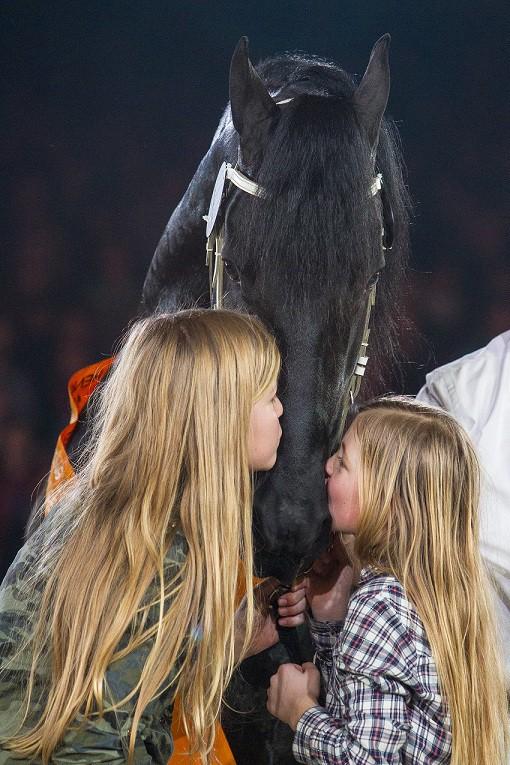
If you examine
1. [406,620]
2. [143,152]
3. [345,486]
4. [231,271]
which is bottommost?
[406,620]

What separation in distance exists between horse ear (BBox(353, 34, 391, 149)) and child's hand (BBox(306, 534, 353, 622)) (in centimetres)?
69

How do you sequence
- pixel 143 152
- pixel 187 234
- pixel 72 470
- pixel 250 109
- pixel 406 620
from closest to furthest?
pixel 406 620
pixel 250 109
pixel 72 470
pixel 187 234
pixel 143 152

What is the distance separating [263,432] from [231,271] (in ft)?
1.07

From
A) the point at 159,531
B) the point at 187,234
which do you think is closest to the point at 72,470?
the point at 159,531

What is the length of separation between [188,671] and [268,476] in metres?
0.30

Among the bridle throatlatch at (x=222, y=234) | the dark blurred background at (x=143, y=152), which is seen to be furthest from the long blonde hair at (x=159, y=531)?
the dark blurred background at (x=143, y=152)

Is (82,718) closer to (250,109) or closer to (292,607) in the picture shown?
(292,607)

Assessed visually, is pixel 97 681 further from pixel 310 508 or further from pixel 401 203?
pixel 401 203

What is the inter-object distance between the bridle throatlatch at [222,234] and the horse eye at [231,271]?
14 millimetres

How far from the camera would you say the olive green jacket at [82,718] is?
3.30ft

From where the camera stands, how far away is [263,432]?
1.17 m

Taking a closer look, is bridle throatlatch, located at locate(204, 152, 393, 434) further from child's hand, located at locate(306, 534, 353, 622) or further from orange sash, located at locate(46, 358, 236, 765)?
orange sash, located at locate(46, 358, 236, 765)

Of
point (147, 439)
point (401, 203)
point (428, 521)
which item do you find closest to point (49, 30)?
point (401, 203)

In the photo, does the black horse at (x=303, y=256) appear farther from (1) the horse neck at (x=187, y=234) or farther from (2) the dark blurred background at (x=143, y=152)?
(2) the dark blurred background at (x=143, y=152)
